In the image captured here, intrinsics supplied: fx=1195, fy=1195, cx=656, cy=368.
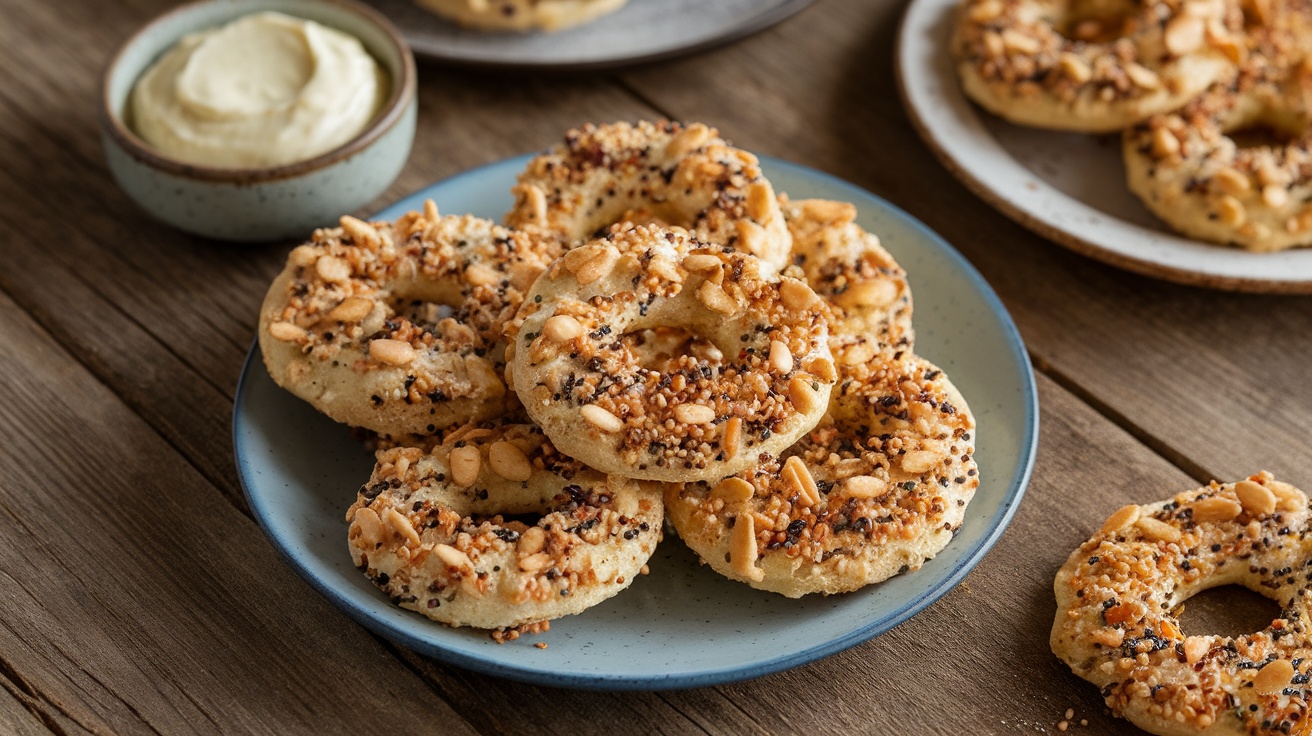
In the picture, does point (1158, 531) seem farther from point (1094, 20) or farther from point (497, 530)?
point (1094, 20)

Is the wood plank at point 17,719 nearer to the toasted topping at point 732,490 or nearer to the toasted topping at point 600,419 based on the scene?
the toasted topping at point 600,419

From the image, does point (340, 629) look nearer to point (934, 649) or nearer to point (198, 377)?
point (198, 377)

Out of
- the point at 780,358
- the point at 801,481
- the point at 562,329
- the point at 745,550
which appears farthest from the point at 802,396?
the point at 562,329

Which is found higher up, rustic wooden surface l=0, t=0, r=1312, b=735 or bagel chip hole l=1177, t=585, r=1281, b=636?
bagel chip hole l=1177, t=585, r=1281, b=636

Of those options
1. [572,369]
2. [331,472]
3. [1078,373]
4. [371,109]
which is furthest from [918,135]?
[331,472]

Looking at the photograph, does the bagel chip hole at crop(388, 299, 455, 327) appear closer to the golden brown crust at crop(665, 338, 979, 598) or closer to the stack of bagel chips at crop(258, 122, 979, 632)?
the stack of bagel chips at crop(258, 122, 979, 632)

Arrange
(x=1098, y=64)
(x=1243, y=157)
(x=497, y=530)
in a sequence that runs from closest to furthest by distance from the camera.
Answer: (x=497, y=530) < (x=1243, y=157) < (x=1098, y=64)

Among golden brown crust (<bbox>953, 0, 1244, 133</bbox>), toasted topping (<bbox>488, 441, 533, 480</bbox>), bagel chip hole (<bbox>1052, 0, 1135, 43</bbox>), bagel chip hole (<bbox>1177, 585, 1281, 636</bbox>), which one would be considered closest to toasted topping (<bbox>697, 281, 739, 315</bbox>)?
toasted topping (<bbox>488, 441, 533, 480</bbox>)
